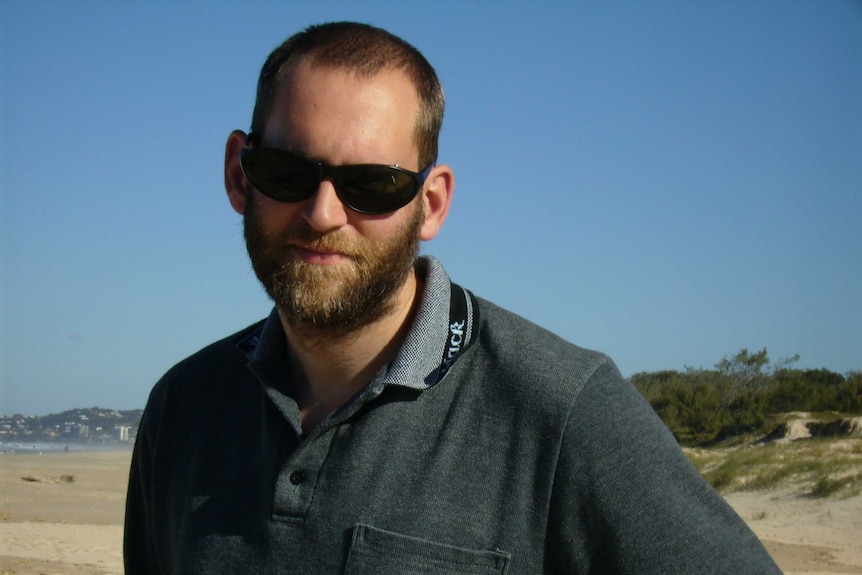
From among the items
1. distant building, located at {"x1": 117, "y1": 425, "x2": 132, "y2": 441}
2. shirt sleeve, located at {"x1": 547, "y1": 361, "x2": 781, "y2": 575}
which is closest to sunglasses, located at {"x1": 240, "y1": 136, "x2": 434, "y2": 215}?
shirt sleeve, located at {"x1": 547, "y1": 361, "x2": 781, "y2": 575}

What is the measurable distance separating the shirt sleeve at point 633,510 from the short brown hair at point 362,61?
791 millimetres

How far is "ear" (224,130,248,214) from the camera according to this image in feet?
8.43

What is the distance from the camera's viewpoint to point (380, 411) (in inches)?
87.4

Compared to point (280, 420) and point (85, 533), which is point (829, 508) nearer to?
point (85, 533)

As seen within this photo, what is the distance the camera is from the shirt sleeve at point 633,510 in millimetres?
1925

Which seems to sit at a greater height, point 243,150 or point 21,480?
point 243,150

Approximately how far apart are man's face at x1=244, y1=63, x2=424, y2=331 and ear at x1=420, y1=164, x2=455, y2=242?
0.41 feet

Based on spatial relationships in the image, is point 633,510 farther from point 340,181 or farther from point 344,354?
point 340,181

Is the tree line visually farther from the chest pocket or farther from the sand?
the chest pocket

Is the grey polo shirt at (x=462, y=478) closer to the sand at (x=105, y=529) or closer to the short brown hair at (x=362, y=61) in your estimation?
the short brown hair at (x=362, y=61)

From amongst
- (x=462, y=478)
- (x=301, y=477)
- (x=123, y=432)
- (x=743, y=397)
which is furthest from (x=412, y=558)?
(x=123, y=432)

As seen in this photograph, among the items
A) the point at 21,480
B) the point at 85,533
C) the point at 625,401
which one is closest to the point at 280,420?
the point at 625,401

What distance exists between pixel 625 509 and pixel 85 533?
1350 centimetres

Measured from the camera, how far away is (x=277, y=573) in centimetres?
212
